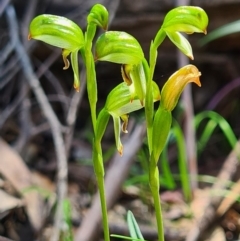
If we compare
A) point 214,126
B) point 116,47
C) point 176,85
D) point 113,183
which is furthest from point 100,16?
point 214,126

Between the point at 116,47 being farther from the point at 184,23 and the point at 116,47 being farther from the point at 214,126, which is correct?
the point at 214,126

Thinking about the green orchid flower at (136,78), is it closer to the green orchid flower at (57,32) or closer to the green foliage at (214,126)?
the green orchid flower at (57,32)

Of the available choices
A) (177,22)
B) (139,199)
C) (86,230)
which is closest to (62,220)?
(86,230)

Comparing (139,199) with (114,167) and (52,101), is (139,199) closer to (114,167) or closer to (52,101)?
(114,167)

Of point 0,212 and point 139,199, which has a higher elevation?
point 0,212

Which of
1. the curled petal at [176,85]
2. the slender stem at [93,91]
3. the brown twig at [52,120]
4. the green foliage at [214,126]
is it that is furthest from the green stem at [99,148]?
the green foliage at [214,126]

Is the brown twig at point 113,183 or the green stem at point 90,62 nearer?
the green stem at point 90,62

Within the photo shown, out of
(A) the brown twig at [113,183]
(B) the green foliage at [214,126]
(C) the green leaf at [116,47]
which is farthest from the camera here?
(B) the green foliage at [214,126]
